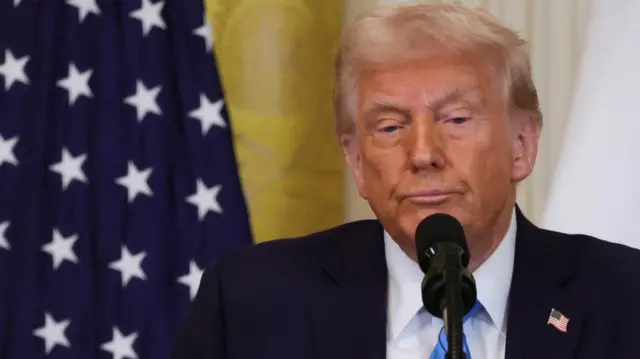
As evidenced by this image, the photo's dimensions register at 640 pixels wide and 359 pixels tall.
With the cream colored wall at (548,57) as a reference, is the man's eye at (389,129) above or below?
below

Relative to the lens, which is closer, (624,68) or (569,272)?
(569,272)

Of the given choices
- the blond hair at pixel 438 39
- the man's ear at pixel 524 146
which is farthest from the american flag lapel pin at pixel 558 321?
the blond hair at pixel 438 39

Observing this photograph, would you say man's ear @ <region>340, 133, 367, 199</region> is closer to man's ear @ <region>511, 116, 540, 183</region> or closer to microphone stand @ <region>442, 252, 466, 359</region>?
man's ear @ <region>511, 116, 540, 183</region>

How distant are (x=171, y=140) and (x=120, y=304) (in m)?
0.49

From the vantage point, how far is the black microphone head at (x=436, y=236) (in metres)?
1.22

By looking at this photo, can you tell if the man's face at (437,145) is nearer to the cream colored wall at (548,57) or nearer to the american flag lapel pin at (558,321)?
the american flag lapel pin at (558,321)

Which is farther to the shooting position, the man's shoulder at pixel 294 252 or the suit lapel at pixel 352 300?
the man's shoulder at pixel 294 252

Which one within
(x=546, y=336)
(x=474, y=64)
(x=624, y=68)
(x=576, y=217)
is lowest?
(x=546, y=336)

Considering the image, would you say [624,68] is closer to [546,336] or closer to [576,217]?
[576,217]

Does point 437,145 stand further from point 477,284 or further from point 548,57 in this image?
point 548,57

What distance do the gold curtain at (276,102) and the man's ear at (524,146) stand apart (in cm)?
124

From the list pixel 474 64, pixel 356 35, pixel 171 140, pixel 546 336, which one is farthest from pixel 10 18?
pixel 546 336

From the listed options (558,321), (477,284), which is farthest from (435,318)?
(558,321)

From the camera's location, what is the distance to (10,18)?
2816 millimetres
